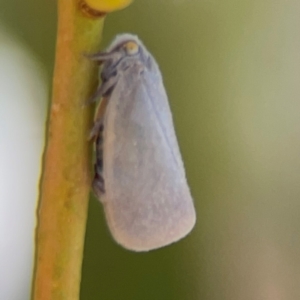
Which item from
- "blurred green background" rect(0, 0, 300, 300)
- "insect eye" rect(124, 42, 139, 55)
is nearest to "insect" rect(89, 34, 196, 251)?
"insect eye" rect(124, 42, 139, 55)

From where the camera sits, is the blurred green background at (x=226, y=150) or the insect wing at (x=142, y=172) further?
the blurred green background at (x=226, y=150)

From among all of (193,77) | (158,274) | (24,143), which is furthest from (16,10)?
(158,274)

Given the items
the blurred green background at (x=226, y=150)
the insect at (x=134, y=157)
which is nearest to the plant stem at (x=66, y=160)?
the insect at (x=134, y=157)

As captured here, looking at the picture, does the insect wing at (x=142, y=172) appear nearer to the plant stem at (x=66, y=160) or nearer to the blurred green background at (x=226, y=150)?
the plant stem at (x=66, y=160)

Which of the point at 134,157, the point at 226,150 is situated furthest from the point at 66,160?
the point at 226,150

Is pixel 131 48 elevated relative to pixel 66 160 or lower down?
elevated

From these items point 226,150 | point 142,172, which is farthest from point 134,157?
point 226,150

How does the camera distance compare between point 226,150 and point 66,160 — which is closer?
point 66,160

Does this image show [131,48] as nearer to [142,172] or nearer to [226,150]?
[142,172]
